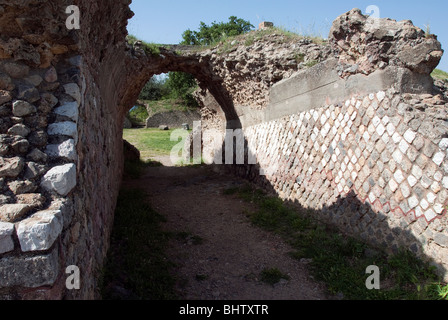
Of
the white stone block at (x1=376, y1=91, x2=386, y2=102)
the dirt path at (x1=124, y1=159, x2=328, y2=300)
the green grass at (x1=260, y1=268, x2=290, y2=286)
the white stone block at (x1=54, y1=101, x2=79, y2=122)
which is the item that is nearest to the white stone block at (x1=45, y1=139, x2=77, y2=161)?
the white stone block at (x1=54, y1=101, x2=79, y2=122)

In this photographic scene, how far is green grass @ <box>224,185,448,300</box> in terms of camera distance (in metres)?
3.35

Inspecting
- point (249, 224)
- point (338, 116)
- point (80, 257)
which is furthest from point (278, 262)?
point (80, 257)

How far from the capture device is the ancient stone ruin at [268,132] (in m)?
2.17

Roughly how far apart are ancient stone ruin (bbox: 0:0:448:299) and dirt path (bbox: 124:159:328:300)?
3.31 ft

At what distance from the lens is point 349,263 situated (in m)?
4.07

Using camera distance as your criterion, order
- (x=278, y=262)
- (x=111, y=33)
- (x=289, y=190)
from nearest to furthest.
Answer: (x=278, y=262)
(x=111, y=33)
(x=289, y=190)

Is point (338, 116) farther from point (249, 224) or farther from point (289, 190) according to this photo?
point (249, 224)

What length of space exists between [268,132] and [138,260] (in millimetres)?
4482

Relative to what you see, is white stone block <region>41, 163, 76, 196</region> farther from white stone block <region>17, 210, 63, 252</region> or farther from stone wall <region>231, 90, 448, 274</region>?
stone wall <region>231, 90, 448, 274</region>

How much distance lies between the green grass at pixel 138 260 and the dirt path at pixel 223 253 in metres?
0.20

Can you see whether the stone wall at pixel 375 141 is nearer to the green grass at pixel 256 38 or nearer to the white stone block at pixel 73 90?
the green grass at pixel 256 38

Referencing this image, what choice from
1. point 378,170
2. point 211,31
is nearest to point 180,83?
point 211,31
